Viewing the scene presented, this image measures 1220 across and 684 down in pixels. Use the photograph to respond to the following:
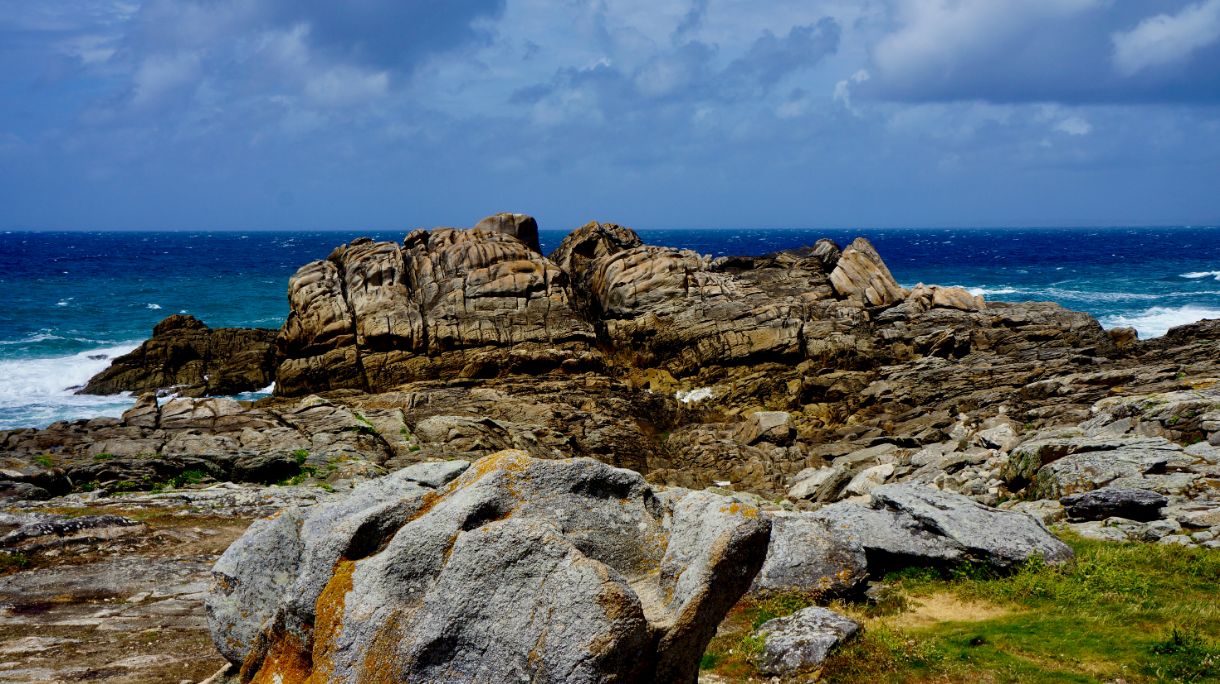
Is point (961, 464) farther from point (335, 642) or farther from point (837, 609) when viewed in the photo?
point (335, 642)

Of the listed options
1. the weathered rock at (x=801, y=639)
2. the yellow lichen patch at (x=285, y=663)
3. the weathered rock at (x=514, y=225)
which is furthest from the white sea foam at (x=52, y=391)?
the weathered rock at (x=801, y=639)

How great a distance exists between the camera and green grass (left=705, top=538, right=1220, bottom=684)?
401 inches

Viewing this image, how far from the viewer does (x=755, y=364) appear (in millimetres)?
41906

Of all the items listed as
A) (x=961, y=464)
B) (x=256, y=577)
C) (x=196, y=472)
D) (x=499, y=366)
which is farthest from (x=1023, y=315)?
(x=256, y=577)

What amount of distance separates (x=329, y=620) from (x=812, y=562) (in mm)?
7980

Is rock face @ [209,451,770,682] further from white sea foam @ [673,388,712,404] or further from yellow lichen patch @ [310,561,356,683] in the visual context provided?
white sea foam @ [673,388,712,404]

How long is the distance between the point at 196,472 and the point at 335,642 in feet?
61.8

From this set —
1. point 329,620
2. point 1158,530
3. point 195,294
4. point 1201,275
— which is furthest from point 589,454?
point 1201,275

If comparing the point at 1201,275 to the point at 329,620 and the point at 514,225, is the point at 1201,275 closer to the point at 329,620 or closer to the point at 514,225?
the point at 514,225

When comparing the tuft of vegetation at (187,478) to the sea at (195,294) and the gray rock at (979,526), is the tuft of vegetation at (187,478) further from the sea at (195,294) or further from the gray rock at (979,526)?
the sea at (195,294)

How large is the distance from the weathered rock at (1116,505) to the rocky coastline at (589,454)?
0.08 meters

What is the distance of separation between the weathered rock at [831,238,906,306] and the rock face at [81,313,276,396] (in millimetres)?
32508

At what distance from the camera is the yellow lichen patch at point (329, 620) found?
7699mm

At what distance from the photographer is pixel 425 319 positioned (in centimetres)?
4188
